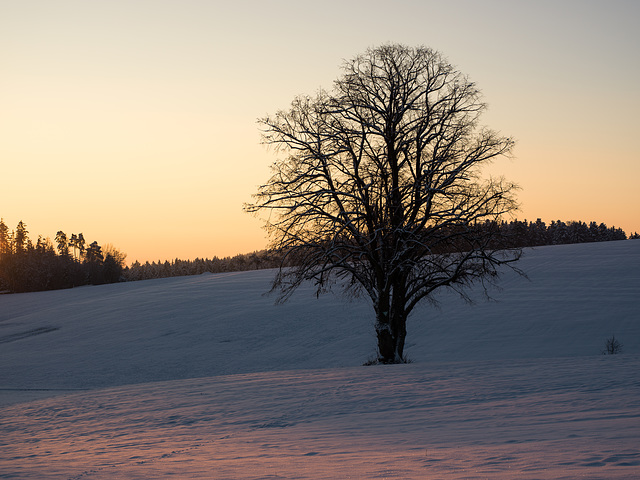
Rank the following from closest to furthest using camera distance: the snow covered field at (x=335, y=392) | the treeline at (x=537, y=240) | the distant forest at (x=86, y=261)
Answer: the snow covered field at (x=335, y=392)
the distant forest at (x=86, y=261)
the treeline at (x=537, y=240)

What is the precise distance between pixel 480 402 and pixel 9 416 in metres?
12.8

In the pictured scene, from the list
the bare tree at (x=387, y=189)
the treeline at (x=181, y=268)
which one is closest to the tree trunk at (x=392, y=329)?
the bare tree at (x=387, y=189)

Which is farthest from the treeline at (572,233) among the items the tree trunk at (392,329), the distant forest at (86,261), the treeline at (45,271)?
the tree trunk at (392,329)

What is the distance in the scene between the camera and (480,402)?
443 inches

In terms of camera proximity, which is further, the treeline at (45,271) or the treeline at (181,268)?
the treeline at (181,268)

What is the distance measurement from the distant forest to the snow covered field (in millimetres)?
4955

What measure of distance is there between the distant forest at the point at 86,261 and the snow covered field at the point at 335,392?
495 cm

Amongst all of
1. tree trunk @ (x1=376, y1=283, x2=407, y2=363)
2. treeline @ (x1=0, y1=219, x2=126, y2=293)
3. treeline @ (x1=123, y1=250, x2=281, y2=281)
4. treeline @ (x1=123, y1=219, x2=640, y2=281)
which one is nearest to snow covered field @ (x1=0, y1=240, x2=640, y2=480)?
tree trunk @ (x1=376, y1=283, x2=407, y2=363)

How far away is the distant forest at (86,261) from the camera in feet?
285

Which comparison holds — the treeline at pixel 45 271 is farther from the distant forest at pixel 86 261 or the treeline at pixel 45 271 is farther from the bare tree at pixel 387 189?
the bare tree at pixel 387 189

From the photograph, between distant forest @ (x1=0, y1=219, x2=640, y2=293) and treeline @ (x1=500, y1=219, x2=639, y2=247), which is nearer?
distant forest @ (x1=0, y1=219, x2=640, y2=293)

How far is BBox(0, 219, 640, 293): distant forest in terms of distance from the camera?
86938mm

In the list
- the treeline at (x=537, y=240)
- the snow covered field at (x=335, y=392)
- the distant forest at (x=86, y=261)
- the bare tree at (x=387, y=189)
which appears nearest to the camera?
the snow covered field at (x=335, y=392)

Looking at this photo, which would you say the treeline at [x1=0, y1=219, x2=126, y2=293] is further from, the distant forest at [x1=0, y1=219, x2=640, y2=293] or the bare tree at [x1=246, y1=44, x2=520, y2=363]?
the bare tree at [x1=246, y1=44, x2=520, y2=363]
